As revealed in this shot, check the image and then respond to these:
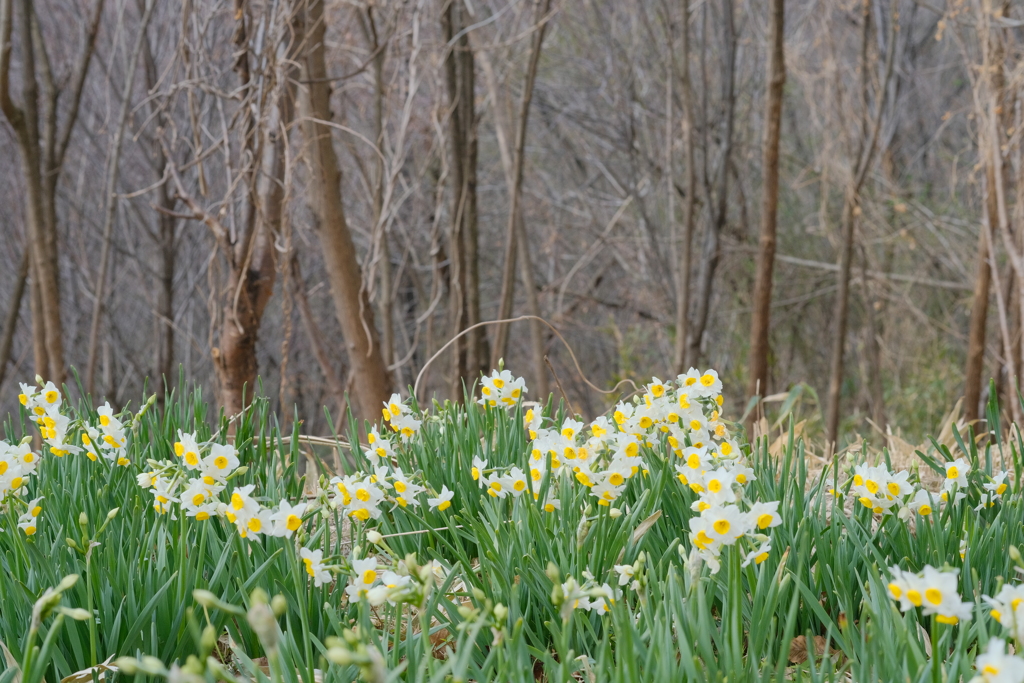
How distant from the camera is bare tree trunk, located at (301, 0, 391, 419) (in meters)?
3.06

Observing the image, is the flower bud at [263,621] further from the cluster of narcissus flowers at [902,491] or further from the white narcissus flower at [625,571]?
the cluster of narcissus flowers at [902,491]

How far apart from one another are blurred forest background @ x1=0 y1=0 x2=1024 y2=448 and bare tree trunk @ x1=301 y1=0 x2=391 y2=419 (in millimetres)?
654

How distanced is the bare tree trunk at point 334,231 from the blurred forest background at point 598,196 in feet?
2.15

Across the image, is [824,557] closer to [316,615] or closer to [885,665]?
[885,665]

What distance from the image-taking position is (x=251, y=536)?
114 cm

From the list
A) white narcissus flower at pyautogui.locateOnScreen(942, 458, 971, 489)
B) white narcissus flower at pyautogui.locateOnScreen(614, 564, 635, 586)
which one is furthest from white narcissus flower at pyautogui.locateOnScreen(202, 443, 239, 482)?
white narcissus flower at pyautogui.locateOnScreen(942, 458, 971, 489)

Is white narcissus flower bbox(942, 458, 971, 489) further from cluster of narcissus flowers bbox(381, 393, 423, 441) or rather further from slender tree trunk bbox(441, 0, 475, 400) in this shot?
slender tree trunk bbox(441, 0, 475, 400)

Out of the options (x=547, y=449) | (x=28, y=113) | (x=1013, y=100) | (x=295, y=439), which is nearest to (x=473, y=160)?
(x=28, y=113)

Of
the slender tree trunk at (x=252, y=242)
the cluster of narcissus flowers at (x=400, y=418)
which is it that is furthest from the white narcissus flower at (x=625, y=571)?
the slender tree trunk at (x=252, y=242)

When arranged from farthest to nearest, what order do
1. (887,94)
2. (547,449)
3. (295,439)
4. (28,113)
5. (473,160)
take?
(887,94) < (473,160) < (28,113) < (295,439) < (547,449)

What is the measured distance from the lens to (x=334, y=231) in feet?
10.1

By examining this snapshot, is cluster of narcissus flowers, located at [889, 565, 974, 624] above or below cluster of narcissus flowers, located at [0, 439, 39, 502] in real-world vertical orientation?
above

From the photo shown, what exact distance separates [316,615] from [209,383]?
23.2ft

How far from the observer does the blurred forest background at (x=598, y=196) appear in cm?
458
